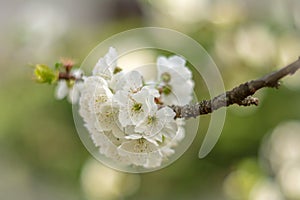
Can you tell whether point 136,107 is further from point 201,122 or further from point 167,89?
point 201,122

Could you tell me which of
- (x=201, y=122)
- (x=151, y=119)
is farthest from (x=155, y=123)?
(x=201, y=122)

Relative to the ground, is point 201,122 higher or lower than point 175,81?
higher

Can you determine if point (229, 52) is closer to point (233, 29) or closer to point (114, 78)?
point (233, 29)

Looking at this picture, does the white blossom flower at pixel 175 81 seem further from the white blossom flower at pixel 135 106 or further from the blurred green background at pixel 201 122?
the blurred green background at pixel 201 122

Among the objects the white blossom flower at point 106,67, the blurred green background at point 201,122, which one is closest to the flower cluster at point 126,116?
the white blossom flower at point 106,67

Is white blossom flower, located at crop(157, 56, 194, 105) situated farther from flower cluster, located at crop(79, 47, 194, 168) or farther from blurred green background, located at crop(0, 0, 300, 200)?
blurred green background, located at crop(0, 0, 300, 200)

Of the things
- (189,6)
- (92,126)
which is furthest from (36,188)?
(92,126)
